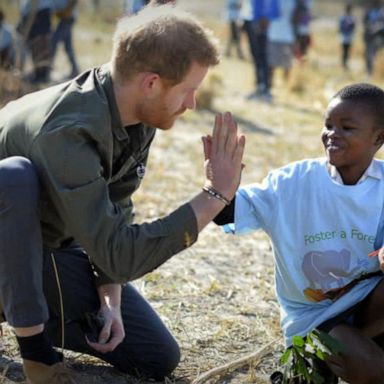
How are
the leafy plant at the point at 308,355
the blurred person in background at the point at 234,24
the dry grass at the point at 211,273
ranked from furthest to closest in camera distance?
the blurred person in background at the point at 234,24
the dry grass at the point at 211,273
the leafy plant at the point at 308,355

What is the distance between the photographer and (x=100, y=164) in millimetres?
2531

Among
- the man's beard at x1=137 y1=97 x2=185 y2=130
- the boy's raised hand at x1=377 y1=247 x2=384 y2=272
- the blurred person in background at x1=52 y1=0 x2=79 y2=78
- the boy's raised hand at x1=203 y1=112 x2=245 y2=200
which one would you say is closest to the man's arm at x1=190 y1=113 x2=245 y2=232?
the boy's raised hand at x1=203 y1=112 x2=245 y2=200

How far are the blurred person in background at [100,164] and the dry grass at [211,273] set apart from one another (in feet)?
1.67

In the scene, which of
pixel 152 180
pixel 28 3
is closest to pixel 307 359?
pixel 152 180

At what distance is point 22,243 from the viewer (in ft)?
8.25

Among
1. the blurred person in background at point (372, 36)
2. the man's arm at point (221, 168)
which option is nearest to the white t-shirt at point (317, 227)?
the man's arm at point (221, 168)

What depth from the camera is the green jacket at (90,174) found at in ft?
7.98

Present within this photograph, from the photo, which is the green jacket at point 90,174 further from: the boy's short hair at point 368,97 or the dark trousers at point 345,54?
the dark trousers at point 345,54

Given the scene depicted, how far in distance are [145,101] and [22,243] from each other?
552 millimetres

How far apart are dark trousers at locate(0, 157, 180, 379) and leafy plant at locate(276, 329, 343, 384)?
484mm

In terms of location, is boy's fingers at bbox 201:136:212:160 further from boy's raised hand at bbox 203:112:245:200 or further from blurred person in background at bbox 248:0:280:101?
blurred person in background at bbox 248:0:280:101

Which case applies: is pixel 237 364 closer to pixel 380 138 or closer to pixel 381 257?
pixel 381 257

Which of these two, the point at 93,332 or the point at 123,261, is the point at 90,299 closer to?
the point at 93,332

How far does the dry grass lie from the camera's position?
319cm
